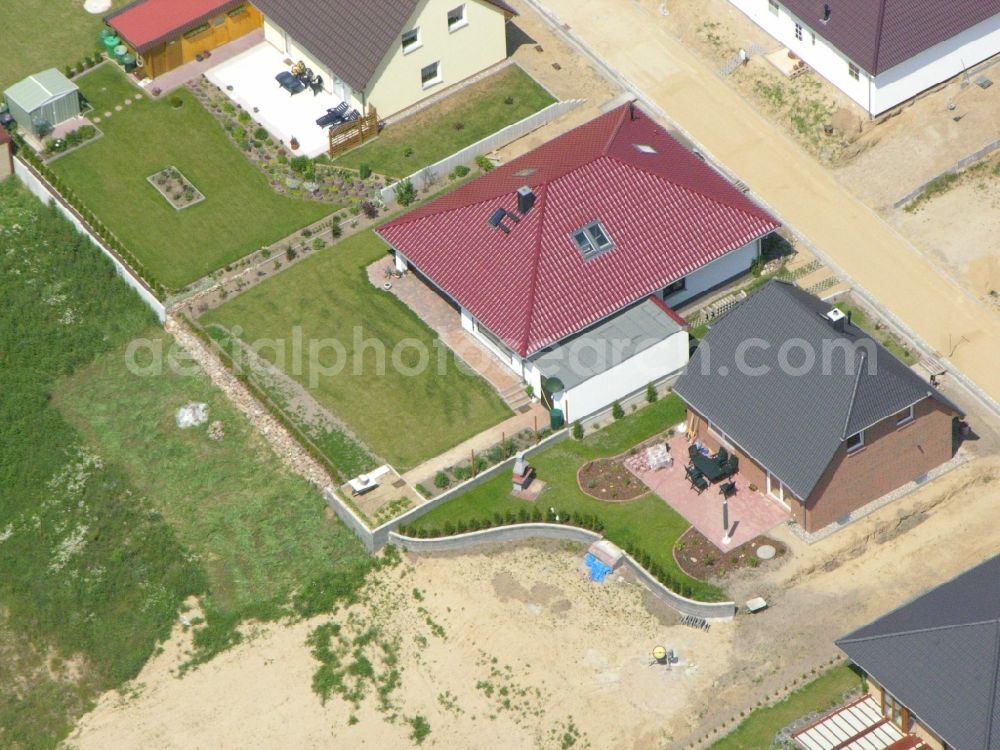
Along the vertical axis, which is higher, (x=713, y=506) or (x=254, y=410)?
(x=713, y=506)

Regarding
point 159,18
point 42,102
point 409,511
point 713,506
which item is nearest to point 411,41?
point 159,18

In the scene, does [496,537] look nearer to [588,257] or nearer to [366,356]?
[366,356]

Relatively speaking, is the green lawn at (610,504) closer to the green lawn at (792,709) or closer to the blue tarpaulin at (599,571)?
the blue tarpaulin at (599,571)

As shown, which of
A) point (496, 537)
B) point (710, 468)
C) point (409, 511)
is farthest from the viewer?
point (409, 511)

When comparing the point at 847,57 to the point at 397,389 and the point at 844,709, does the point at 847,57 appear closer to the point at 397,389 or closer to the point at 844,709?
the point at 397,389

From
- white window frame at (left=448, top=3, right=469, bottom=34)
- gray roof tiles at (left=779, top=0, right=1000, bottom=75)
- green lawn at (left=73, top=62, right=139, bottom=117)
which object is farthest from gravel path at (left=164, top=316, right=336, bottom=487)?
gray roof tiles at (left=779, top=0, right=1000, bottom=75)

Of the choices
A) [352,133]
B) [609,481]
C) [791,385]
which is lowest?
[609,481]

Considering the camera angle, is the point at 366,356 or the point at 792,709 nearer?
the point at 792,709

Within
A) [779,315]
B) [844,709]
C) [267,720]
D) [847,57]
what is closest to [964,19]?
[847,57]
